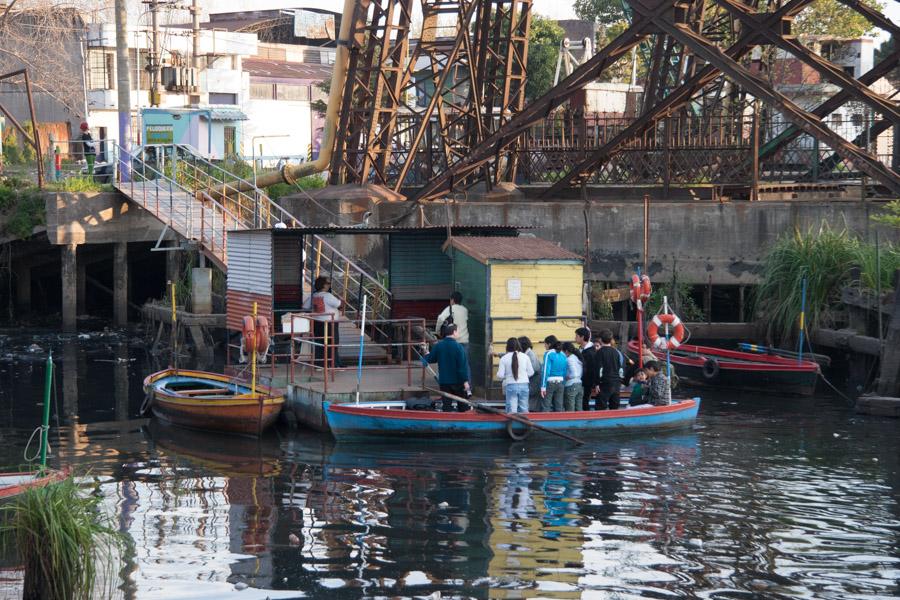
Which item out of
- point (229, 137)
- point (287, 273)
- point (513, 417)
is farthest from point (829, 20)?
point (513, 417)

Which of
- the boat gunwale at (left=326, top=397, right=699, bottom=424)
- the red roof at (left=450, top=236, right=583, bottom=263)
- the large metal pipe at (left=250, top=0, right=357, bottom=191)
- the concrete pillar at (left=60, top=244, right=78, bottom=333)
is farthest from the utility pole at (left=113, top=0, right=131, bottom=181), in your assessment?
the boat gunwale at (left=326, top=397, right=699, bottom=424)

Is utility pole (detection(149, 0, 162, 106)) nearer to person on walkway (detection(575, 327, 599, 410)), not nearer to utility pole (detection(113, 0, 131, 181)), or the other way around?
utility pole (detection(113, 0, 131, 181))

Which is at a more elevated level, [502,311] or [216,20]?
[216,20]

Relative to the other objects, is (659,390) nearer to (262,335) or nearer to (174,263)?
(262,335)

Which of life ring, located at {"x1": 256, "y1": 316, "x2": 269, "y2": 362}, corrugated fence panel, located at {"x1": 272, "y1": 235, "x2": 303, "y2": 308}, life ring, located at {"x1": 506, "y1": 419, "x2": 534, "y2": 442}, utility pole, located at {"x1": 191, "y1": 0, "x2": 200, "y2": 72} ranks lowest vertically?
life ring, located at {"x1": 506, "y1": 419, "x2": 534, "y2": 442}

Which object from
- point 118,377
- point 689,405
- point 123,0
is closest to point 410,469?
point 689,405

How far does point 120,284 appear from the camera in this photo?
1388 inches

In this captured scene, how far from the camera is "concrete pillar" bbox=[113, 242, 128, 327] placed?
3491 cm

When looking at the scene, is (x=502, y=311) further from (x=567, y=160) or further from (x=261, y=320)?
(x=567, y=160)

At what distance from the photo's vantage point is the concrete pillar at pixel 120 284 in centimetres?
3491

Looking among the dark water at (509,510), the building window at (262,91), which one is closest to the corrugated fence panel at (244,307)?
the dark water at (509,510)

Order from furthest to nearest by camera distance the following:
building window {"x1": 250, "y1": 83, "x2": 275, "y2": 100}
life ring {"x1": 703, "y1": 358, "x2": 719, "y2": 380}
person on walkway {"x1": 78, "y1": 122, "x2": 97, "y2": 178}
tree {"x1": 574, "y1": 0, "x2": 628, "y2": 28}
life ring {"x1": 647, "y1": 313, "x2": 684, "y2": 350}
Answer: tree {"x1": 574, "y1": 0, "x2": 628, "y2": 28}
building window {"x1": 250, "y1": 83, "x2": 275, "y2": 100}
person on walkway {"x1": 78, "y1": 122, "x2": 97, "y2": 178}
life ring {"x1": 703, "y1": 358, "x2": 719, "y2": 380}
life ring {"x1": 647, "y1": 313, "x2": 684, "y2": 350}

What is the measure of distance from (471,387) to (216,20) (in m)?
66.6

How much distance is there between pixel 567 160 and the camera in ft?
106
